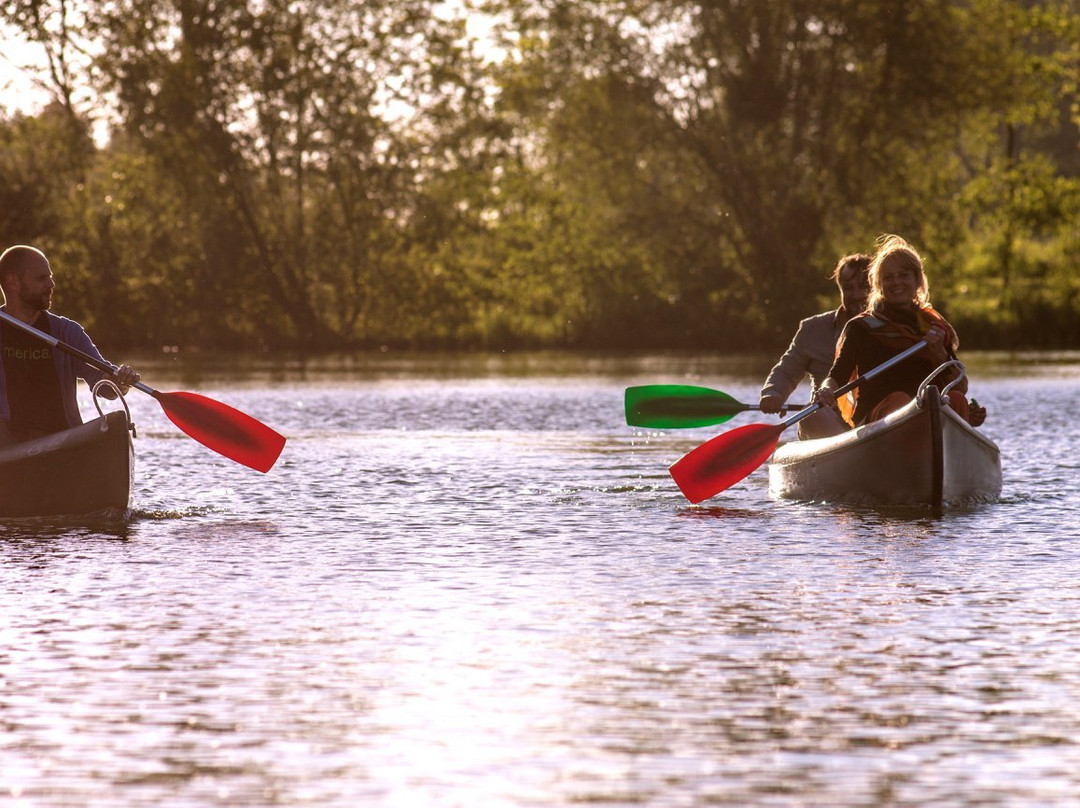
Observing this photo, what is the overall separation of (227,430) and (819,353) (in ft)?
10.9

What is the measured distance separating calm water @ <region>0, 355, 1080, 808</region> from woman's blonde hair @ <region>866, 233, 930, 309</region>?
1.06 m

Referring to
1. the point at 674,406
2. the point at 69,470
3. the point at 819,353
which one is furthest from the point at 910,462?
the point at 69,470

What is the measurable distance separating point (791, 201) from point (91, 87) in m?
14.3

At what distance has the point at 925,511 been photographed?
1020 centimetres

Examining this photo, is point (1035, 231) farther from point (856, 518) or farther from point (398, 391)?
point (856, 518)

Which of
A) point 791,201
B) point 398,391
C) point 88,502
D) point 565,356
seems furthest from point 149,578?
point 791,201

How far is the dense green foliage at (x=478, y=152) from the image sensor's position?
41594 mm

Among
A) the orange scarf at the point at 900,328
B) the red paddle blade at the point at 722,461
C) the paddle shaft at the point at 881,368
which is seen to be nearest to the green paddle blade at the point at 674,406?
the red paddle blade at the point at 722,461

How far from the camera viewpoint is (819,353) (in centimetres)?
1120

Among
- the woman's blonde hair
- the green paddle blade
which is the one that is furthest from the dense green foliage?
the woman's blonde hair

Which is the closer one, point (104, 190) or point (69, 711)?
point (69, 711)

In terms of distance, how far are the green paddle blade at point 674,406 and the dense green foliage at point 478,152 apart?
29267 mm

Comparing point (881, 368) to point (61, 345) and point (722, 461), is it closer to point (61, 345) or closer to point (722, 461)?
point (722, 461)

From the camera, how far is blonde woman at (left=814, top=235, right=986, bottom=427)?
10.1 meters
